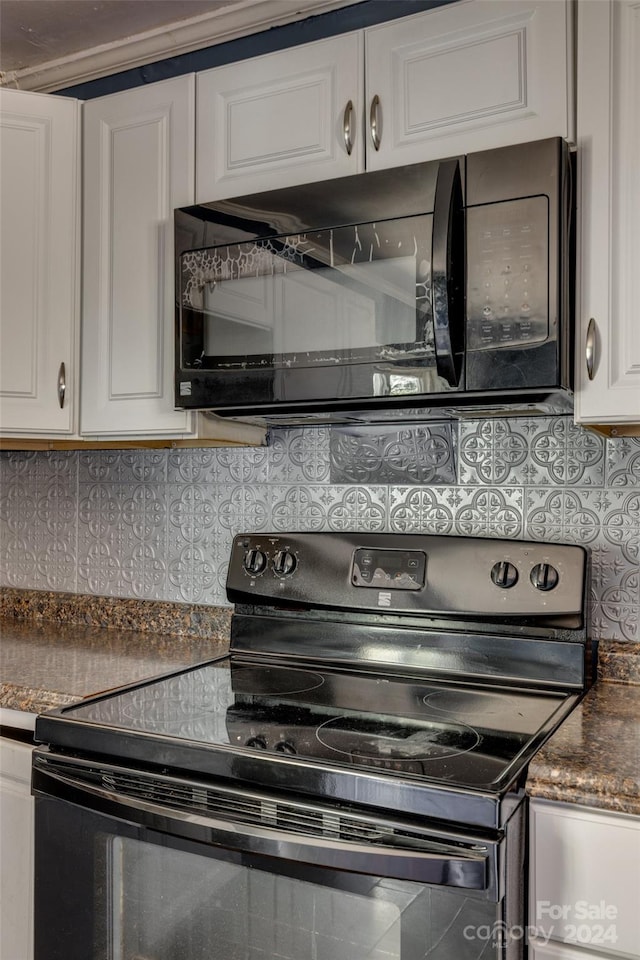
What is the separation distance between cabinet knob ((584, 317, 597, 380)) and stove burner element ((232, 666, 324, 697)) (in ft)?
2.43

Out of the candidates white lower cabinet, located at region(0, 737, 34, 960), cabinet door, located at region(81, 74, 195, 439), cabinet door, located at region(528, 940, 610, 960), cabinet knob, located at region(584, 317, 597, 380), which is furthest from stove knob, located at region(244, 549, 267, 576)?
cabinet door, located at region(528, 940, 610, 960)

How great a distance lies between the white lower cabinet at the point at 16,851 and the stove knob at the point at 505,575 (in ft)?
3.02

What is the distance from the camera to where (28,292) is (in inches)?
70.3

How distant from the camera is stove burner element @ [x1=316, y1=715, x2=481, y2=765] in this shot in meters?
1.07

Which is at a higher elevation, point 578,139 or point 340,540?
→ point 578,139

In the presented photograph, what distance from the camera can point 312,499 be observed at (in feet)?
5.90

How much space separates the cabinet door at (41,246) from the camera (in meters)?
1.77

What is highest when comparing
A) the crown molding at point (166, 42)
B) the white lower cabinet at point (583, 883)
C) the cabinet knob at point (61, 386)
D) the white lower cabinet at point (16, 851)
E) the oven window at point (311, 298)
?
the crown molding at point (166, 42)

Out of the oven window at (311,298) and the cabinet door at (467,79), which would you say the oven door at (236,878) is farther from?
the cabinet door at (467,79)

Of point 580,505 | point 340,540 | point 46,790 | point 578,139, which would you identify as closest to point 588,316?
point 578,139

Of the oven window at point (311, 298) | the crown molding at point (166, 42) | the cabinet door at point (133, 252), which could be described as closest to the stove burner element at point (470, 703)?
the oven window at point (311, 298)

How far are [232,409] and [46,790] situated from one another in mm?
761

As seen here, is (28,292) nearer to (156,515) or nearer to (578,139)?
(156,515)

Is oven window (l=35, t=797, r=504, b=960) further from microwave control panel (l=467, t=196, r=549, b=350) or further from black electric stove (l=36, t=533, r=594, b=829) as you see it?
microwave control panel (l=467, t=196, r=549, b=350)
